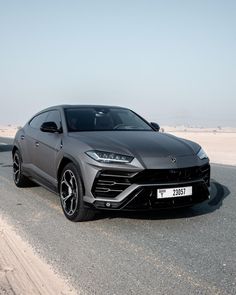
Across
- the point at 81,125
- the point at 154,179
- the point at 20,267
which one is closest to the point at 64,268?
the point at 20,267

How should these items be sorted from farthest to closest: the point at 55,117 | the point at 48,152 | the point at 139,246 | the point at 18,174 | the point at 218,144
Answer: the point at 218,144
the point at 18,174
the point at 55,117
the point at 48,152
the point at 139,246

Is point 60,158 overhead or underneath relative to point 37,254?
overhead

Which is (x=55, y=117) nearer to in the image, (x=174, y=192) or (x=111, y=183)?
(x=111, y=183)

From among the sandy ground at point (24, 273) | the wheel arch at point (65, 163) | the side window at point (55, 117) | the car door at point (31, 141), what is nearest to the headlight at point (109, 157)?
the wheel arch at point (65, 163)

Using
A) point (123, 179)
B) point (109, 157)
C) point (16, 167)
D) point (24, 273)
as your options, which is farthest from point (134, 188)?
point (16, 167)

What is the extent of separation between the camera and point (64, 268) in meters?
4.26

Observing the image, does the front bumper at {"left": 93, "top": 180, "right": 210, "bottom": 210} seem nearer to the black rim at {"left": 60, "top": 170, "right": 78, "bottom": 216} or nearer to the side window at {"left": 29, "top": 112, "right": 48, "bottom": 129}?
the black rim at {"left": 60, "top": 170, "right": 78, "bottom": 216}

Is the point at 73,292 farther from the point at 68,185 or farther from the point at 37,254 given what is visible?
the point at 68,185

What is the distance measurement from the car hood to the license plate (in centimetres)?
34

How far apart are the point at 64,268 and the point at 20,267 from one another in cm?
41

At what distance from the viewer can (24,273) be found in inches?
Result: 162

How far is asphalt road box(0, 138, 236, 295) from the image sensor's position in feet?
12.8

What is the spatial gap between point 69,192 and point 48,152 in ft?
3.42

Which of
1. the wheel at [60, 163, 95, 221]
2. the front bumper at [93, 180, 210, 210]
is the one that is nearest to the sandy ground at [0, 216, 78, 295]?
the wheel at [60, 163, 95, 221]
